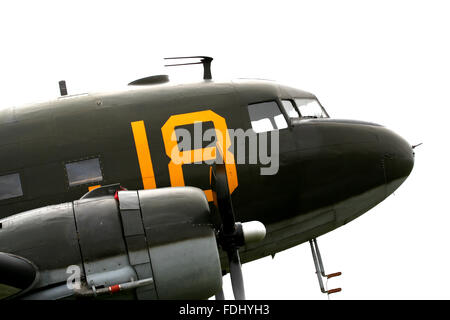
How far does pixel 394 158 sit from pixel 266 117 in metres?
2.77

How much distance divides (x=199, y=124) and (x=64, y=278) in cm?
421

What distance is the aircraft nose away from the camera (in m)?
12.6

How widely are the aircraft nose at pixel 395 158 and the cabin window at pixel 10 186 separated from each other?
23.1 feet

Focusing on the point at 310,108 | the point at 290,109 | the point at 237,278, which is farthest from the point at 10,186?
the point at 310,108

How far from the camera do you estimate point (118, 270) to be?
8.98 metres

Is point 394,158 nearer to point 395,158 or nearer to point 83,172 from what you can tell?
point 395,158

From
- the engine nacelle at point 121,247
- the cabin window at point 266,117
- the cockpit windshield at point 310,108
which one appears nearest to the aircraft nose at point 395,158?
the cockpit windshield at point 310,108

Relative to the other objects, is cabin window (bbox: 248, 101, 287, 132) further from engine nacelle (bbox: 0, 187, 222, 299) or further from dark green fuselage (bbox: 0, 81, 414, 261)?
engine nacelle (bbox: 0, 187, 222, 299)

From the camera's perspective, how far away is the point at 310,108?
13.5 metres

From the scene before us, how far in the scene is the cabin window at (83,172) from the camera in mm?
11234

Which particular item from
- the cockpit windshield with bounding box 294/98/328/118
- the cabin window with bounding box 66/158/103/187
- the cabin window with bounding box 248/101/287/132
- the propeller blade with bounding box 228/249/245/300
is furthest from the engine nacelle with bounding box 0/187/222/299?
the cockpit windshield with bounding box 294/98/328/118
